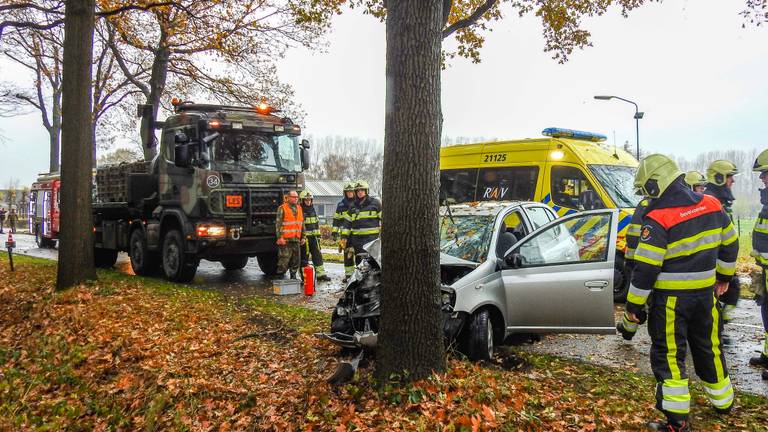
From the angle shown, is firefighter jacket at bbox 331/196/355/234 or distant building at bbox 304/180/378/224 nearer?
firefighter jacket at bbox 331/196/355/234

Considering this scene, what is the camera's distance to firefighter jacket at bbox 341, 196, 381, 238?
929 cm

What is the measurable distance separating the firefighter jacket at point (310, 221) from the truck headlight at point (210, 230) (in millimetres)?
1529

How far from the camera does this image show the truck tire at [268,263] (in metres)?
11.7

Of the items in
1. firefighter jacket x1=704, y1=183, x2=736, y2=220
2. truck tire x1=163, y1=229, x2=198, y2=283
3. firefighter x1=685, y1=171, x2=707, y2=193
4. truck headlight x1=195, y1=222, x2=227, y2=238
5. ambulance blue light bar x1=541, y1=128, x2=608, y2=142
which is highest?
ambulance blue light bar x1=541, y1=128, x2=608, y2=142

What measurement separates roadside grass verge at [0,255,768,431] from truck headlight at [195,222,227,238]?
1.33 m

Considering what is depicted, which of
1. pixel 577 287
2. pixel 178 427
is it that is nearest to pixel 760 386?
pixel 577 287

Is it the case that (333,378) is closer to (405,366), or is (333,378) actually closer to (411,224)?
(405,366)

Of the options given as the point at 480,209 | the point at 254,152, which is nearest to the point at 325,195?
the point at 254,152

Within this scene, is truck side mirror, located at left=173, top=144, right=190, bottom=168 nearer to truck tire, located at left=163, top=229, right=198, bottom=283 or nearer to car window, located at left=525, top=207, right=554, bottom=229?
truck tire, located at left=163, top=229, right=198, bottom=283

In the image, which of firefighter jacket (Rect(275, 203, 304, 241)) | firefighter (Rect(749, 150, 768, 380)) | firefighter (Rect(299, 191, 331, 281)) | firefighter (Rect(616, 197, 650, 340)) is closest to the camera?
firefighter (Rect(749, 150, 768, 380))

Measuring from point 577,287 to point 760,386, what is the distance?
1645 millimetres

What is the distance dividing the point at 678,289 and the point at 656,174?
0.80 metres

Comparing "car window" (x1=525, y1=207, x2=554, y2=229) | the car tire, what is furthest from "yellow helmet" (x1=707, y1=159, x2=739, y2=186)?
the car tire

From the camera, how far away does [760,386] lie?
468 cm
